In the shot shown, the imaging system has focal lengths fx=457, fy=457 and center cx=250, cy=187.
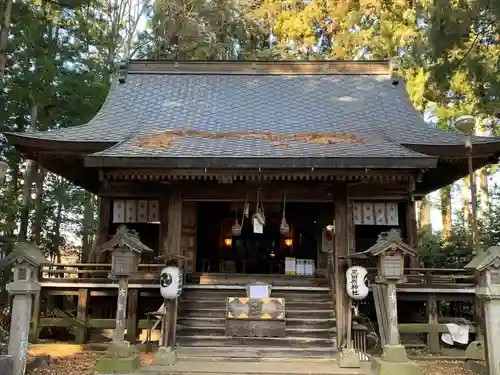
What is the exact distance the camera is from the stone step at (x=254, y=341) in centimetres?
888

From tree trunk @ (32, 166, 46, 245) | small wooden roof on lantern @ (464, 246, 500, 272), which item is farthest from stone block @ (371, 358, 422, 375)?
tree trunk @ (32, 166, 46, 245)

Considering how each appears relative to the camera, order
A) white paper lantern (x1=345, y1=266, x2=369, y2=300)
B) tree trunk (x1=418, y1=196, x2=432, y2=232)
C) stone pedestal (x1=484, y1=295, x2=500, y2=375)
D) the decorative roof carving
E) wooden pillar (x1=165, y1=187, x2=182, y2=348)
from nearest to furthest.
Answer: stone pedestal (x1=484, y1=295, x2=500, y2=375)
the decorative roof carving
white paper lantern (x1=345, y1=266, x2=369, y2=300)
wooden pillar (x1=165, y1=187, x2=182, y2=348)
tree trunk (x1=418, y1=196, x2=432, y2=232)

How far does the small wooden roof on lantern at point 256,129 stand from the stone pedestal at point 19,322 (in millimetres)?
2581

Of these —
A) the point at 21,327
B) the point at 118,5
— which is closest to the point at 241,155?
the point at 21,327

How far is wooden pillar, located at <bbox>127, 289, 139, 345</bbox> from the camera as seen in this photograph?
985 cm

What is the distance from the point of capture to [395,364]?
6977mm

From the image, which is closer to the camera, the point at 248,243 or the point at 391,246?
the point at 391,246

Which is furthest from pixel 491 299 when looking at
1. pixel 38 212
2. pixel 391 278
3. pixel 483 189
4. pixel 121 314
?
pixel 38 212

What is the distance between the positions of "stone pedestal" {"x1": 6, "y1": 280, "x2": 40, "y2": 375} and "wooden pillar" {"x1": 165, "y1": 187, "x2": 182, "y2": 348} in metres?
2.48

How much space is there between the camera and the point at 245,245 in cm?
1562

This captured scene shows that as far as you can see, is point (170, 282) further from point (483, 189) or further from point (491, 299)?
point (483, 189)

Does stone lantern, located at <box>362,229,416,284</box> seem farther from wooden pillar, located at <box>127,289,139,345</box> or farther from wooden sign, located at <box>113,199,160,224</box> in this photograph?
wooden pillar, located at <box>127,289,139,345</box>

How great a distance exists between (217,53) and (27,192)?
1290 cm

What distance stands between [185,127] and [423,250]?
9.02 meters
